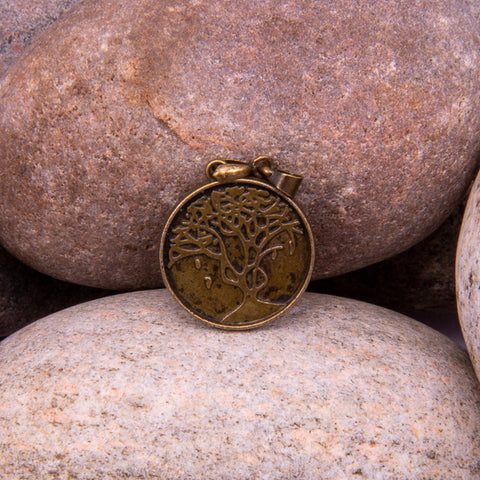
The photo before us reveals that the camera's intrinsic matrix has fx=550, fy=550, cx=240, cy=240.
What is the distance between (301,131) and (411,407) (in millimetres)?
859

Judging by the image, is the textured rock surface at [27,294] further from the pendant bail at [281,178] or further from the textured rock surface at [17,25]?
the pendant bail at [281,178]

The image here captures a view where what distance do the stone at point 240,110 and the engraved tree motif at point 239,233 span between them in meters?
0.13

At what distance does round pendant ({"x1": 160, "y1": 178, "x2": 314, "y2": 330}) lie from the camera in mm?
1651

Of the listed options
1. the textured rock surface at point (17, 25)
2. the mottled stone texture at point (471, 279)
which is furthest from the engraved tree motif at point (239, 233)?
the textured rock surface at point (17, 25)

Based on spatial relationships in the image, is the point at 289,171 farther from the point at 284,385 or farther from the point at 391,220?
the point at 284,385

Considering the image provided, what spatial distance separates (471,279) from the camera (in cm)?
158

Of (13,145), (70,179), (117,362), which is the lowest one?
(117,362)

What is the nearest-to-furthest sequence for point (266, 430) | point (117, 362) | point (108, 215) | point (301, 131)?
1. point (266, 430)
2. point (117, 362)
3. point (301, 131)
4. point (108, 215)

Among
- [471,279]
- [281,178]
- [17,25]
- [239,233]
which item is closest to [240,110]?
[281,178]

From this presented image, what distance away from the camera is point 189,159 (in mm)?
1704

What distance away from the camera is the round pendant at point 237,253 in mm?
1651

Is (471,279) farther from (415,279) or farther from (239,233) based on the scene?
(415,279)

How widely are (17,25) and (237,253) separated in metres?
1.34

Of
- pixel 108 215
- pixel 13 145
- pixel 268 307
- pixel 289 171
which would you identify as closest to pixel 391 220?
pixel 289 171
